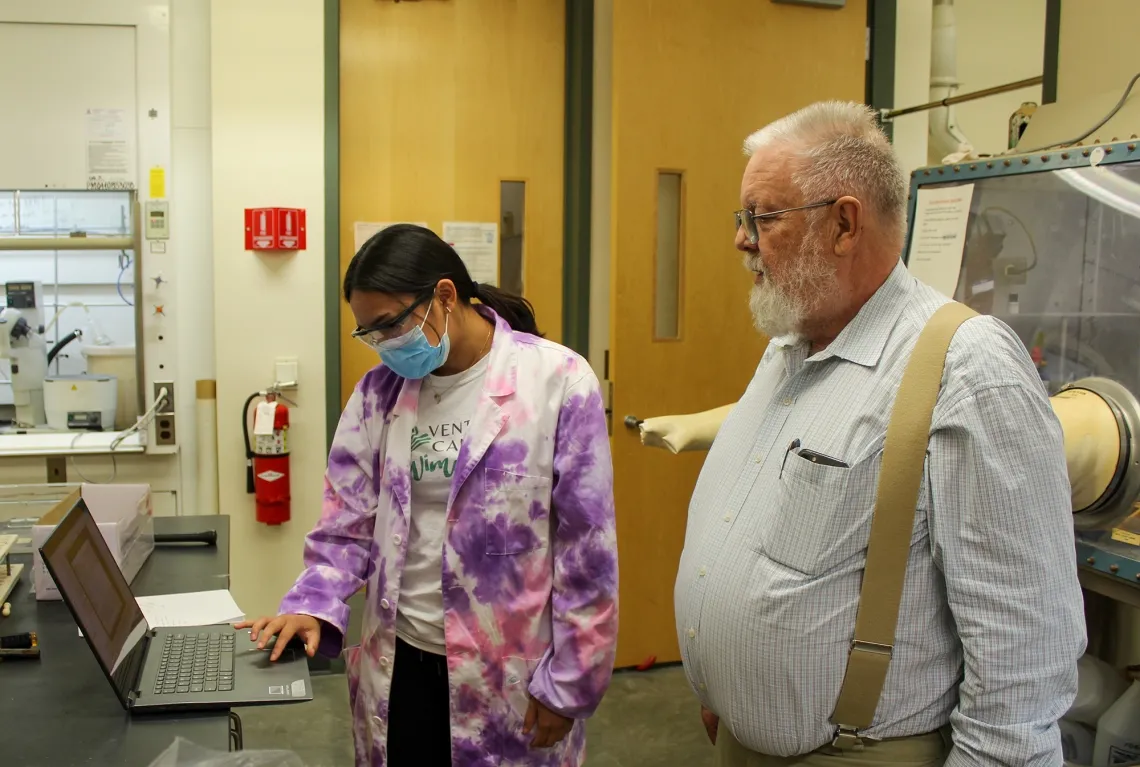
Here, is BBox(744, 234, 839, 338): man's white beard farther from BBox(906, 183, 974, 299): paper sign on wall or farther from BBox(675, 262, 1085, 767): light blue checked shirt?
BBox(906, 183, 974, 299): paper sign on wall

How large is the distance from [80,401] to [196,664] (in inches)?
83.5

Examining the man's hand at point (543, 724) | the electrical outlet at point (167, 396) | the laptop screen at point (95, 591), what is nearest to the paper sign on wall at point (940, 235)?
the man's hand at point (543, 724)

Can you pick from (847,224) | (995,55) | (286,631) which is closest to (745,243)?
(847,224)

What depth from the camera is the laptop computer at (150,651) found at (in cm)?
124

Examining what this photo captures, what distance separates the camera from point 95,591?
1.34 meters

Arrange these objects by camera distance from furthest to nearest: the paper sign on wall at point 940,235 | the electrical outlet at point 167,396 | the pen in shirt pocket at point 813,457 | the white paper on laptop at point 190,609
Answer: the electrical outlet at point 167,396 < the paper sign on wall at point 940,235 < the white paper on laptop at point 190,609 < the pen in shirt pocket at point 813,457

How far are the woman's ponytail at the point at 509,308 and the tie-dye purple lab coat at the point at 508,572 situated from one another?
0.57ft

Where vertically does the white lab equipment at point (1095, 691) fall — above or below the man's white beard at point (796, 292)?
below

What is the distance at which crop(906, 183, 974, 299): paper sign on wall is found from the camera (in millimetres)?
2199

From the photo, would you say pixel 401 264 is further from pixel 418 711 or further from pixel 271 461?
pixel 271 461

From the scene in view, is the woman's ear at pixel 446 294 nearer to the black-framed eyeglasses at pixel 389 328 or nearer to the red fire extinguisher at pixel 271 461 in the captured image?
the black-framed eyeglasses at pixel 389 328

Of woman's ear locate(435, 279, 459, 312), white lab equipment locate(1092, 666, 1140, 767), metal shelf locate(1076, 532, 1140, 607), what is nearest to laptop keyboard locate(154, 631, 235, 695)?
woman's ear locate(435, 279, 459, 312)

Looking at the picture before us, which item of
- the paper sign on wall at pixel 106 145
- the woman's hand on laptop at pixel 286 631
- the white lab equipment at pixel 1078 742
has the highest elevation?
the paper sign on wall at pixel 106 145

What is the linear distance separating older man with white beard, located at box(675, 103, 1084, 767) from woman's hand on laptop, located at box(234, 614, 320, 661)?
58 centimetres
